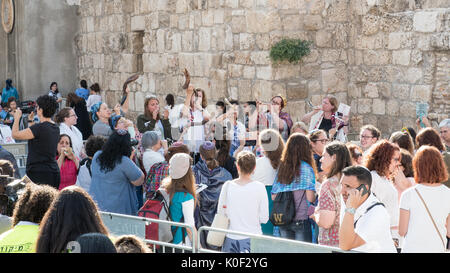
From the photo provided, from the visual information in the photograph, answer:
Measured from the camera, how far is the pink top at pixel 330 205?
5207 mm

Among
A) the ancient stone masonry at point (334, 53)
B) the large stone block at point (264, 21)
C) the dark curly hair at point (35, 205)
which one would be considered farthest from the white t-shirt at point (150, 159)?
the large stone block at point (264, 21)

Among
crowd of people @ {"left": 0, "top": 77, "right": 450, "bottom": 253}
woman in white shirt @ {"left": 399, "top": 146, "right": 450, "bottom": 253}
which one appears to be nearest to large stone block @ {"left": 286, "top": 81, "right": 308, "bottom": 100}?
crowd of people @ {"left": 0, "top": 77, "right": 450, "bottom": 253}

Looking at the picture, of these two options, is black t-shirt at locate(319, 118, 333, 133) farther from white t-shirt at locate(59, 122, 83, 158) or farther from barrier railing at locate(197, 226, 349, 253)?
barrier railing at locate(197, 226, 349, 253)

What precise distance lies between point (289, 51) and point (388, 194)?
555cm

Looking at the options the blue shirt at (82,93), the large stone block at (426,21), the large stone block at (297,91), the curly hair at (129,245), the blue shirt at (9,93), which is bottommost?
the blue shirt at (9,93)

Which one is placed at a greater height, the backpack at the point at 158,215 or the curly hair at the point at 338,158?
the curly hair at the point at 338,158

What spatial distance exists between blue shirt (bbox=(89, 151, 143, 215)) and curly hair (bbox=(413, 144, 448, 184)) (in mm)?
2739

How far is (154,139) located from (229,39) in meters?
4.62

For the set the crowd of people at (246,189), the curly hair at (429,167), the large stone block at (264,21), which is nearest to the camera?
the crowd of people at (246,189)

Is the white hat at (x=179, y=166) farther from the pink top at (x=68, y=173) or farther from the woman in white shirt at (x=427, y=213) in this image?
the pink top at (x=68, y=173)

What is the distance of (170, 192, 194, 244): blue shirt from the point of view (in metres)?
5.66

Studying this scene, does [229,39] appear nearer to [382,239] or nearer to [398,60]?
[398,60]

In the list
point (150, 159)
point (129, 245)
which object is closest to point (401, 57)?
point (150, 159)

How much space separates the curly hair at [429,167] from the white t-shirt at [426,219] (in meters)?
0.09
